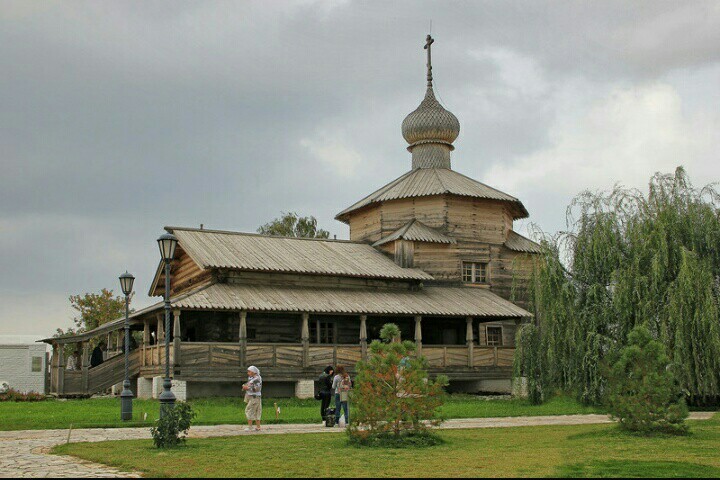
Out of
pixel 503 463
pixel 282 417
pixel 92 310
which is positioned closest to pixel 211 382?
pixel 282 417

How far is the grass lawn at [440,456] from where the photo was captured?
1058 cm

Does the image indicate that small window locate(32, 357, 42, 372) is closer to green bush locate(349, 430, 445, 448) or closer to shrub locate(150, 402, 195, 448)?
shrub locate(150, 402, 195, 448)

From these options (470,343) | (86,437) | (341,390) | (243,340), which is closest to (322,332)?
(243,340)

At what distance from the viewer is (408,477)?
10039mm

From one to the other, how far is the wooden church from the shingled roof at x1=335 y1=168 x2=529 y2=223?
0.10 m

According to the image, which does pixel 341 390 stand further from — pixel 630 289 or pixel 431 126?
pixel 431 126

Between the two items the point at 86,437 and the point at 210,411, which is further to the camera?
the point at 210,411

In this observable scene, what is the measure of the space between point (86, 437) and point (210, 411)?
7.17m

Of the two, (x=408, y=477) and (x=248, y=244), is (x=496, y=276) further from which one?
(x=408, y=477)

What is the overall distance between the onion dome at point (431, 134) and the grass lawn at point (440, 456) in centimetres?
2568

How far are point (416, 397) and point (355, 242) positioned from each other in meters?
23.2

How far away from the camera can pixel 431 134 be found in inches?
1597

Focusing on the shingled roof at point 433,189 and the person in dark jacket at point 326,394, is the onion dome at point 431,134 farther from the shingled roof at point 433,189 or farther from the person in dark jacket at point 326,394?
the person in dark jacket at point 326,394

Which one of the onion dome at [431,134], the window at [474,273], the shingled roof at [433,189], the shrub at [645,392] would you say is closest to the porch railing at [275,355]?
the window at [474,273]
